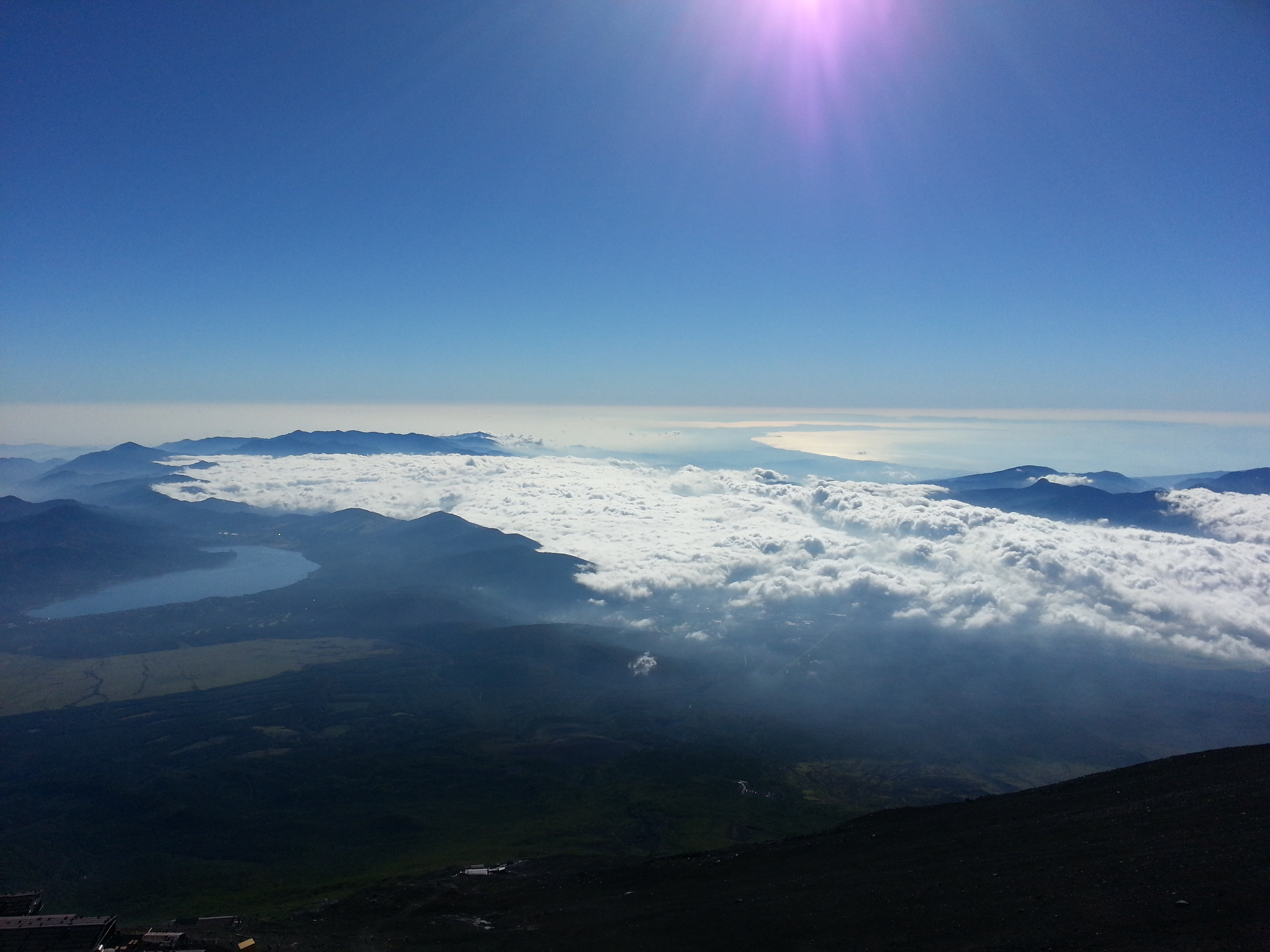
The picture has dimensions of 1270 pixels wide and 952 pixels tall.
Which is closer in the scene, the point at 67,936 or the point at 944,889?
the point at 67,936

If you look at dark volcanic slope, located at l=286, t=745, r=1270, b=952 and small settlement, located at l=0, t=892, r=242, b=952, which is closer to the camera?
Result: small settlement, located at l=0, t=892, r=242, b=952

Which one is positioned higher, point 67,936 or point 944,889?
point 67,936

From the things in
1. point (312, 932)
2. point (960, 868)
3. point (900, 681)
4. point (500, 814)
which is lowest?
point (900, 681)

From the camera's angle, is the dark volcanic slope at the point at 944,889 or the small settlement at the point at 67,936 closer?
the small settlement at the point at 67,936

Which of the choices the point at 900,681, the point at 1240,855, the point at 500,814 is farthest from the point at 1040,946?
the point at 900,681

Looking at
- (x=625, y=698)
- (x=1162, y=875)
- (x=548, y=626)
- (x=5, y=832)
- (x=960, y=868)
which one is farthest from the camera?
(x=548, y=626)

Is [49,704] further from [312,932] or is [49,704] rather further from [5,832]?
[312,932]

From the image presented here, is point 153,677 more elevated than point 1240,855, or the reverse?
point 1240,855

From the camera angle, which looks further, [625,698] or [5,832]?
[625,698]
